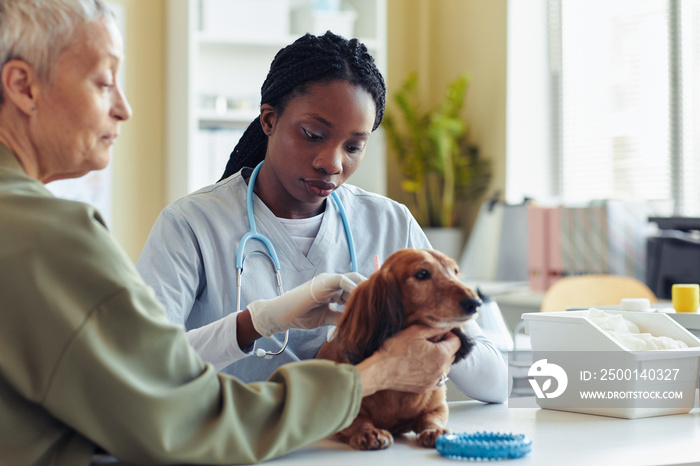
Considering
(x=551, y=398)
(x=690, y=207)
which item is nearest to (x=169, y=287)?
(x=551, y=398)

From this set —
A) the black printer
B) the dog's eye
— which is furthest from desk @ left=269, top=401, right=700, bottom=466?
the black printer

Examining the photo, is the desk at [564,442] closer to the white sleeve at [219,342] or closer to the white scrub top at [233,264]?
the white scrub top at [233,264]

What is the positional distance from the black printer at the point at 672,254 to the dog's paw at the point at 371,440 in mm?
2078

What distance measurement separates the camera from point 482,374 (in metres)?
1.26

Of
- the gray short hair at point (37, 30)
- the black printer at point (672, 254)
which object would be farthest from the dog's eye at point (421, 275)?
the black printer at point (672, 254)

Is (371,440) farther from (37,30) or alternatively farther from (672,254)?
(672,254)

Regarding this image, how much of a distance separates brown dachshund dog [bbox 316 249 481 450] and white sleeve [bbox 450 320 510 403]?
25cm

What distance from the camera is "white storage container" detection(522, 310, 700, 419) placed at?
115 centimetres

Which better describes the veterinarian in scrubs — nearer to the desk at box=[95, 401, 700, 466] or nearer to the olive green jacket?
the desk at box=[95, 401, 700, 466]

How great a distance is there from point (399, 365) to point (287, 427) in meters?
0.17

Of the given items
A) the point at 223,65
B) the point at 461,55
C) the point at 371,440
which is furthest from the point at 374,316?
the point at 461,55

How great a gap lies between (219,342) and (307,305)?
0.20 meters

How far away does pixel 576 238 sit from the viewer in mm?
3271

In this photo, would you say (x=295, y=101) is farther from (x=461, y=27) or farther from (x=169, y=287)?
(x=461, y=27)
